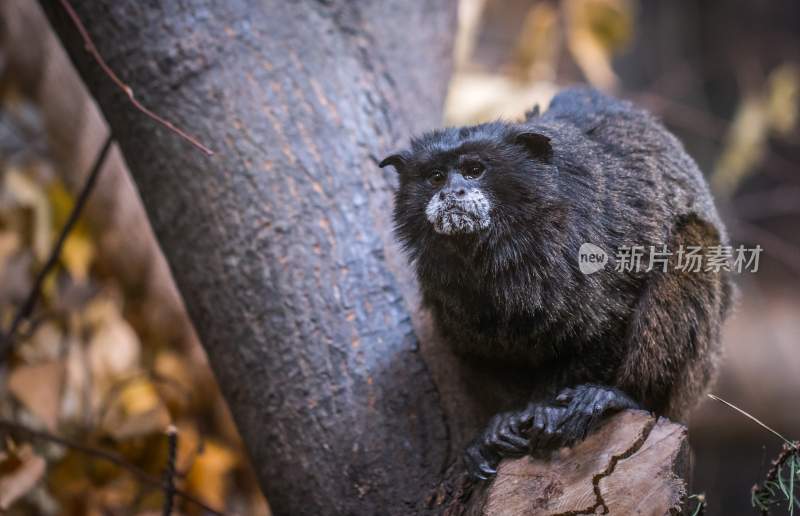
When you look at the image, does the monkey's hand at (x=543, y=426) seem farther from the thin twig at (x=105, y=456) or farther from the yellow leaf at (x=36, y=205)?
the yellow leaf at (x=36, y=205)

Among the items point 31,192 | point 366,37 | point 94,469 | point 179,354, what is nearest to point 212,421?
point 179,354

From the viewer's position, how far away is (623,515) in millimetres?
1899

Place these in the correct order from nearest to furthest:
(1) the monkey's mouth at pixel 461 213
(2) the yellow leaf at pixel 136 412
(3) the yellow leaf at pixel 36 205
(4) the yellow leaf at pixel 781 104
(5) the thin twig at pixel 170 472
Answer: (1) the monkey's mouth at pixel 461 213, (5) the thin twig at pixel 170 472, (2) the yellow leaf at pixel 136 412, (3) the yellow leaf at pixel 36 205, (4) the yellow leaf at pixel 781 104

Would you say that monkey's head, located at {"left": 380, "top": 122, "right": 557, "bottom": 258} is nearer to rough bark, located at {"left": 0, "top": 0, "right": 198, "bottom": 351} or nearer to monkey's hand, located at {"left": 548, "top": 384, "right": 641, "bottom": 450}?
monkey's hand, located at {"left": 548, "top": 384, "right": 641, "bottom": 450}

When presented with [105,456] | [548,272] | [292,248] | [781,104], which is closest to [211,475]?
[105,456]

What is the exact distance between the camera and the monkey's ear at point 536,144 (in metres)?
2.36

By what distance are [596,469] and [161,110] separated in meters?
1.86

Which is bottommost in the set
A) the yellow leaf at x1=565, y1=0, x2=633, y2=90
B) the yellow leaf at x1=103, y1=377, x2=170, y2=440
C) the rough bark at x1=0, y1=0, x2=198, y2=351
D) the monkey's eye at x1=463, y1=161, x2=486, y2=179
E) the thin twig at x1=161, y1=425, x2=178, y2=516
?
the yellow leaf at x1=103, y1=377, x2=170, y2=440

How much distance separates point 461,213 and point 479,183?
4.8 inches

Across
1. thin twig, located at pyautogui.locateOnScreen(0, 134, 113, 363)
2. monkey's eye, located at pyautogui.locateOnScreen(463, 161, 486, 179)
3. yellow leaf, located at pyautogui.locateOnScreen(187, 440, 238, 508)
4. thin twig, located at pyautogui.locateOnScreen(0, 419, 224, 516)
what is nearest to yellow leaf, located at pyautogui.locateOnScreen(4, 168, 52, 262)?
thin twig, located at pyautogui.locateOnScreen(0, 134, 113, 363)

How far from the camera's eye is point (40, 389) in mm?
3230

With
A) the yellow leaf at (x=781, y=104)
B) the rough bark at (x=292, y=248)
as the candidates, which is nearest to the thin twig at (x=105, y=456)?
the rough bark at (x=292, y=248)

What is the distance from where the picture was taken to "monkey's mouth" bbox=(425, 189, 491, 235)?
2287 millimetres

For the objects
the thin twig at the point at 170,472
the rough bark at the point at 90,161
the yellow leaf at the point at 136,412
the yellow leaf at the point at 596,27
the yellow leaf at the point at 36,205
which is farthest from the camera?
the yellow leaf at the point at 596,27
